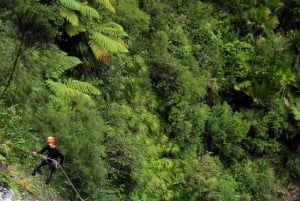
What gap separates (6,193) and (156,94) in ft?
21.5

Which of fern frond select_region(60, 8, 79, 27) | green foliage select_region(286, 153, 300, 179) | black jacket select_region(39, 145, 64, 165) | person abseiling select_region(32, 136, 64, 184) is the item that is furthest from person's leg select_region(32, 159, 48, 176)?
green foliage select_region(286, 153, 300, 179)

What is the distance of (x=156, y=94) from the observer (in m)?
13.2

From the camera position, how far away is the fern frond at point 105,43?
34.7 ft

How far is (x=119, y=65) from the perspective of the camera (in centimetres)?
1212

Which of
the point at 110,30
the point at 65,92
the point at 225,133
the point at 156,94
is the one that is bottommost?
the point at 225,133

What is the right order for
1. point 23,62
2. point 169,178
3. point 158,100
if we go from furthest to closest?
point 158,100 < point 169,178 < point 23,62

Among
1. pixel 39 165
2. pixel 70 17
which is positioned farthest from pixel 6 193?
pixel 70 17

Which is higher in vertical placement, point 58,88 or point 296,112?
point 58,88

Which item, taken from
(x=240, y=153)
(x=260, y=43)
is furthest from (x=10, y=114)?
(x=260, y=43)

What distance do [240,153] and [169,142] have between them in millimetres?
2238

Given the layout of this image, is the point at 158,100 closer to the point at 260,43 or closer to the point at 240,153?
the point at 240,153

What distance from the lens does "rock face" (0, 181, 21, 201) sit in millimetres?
7111

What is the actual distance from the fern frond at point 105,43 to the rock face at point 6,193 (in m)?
4.20

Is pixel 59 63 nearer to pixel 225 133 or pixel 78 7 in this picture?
pixel 78 7
